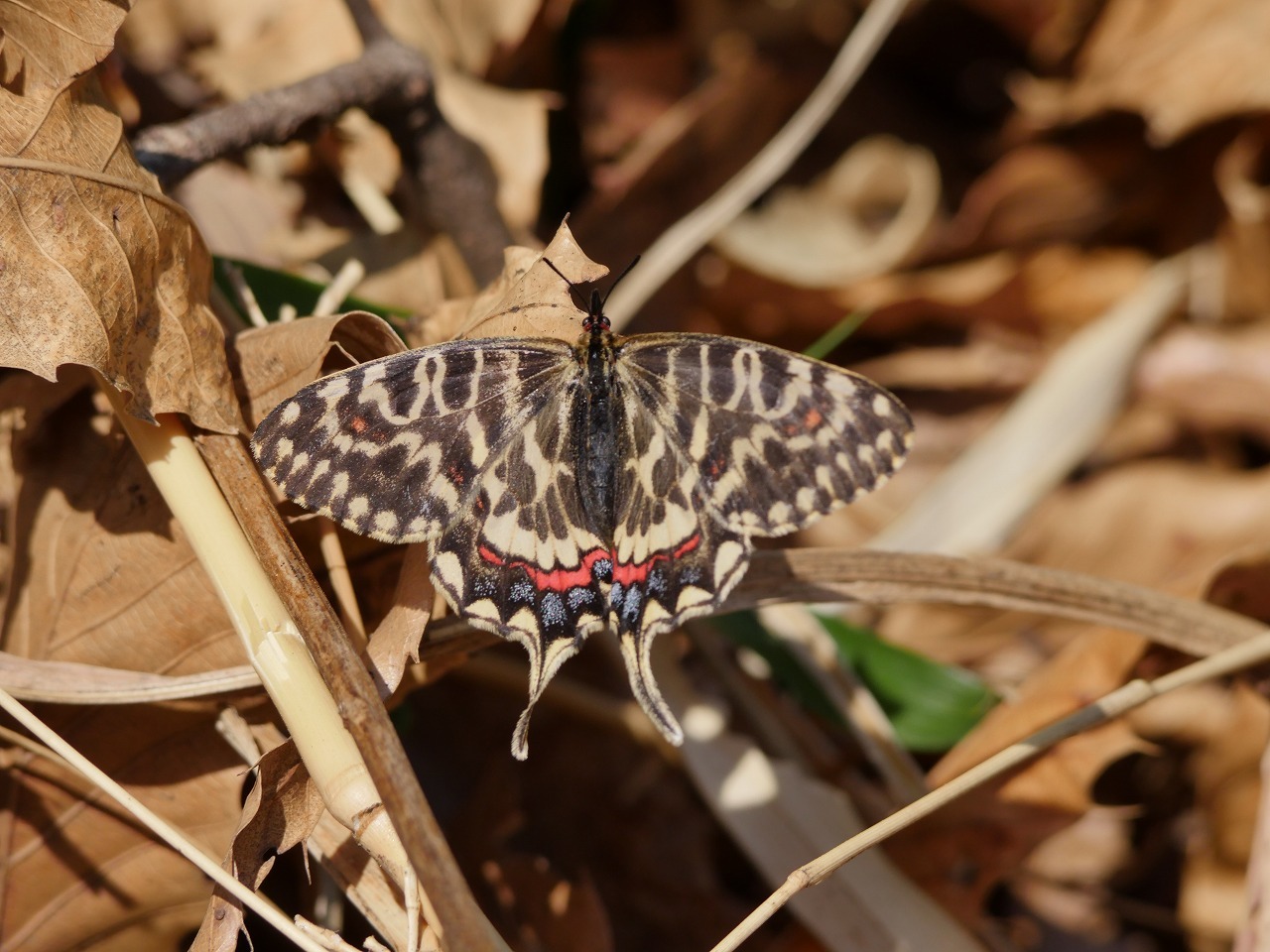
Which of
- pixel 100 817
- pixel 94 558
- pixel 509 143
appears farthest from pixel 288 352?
pixel 509 143

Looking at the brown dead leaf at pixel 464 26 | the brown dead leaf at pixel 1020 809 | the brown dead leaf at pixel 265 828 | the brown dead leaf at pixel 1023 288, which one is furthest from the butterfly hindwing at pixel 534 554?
the brown dead leaf at pixel 1023 288

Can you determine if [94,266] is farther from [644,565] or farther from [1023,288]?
[1023,288]

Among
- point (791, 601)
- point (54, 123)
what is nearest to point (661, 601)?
point (791, 601)

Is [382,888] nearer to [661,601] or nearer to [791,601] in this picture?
[661,601]

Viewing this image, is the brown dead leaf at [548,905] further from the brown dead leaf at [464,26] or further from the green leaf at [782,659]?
the brown dead leaf at [464,26]

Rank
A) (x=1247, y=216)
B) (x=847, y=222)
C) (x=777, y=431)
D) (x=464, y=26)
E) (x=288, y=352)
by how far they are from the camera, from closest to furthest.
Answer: (x=288, y=352) < (x=777, y=431) < (x=464, y=26) < (x=1247, y=216) < (x=847, y=222)

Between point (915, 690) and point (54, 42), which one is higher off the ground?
point (54, 42)
